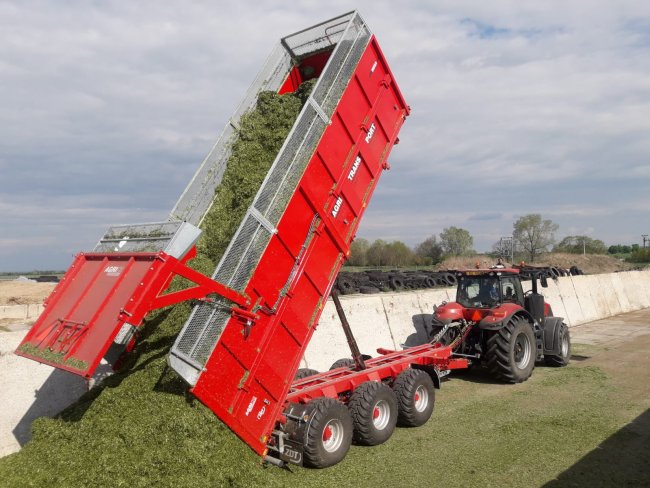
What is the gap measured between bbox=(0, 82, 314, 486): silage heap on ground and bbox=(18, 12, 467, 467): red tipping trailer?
0.29m

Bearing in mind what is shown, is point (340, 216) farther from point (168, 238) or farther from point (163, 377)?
point (163, 377)

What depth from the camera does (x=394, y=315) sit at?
11.6 m

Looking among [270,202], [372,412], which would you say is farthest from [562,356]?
[270,202]

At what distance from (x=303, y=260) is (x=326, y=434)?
2.17 meters

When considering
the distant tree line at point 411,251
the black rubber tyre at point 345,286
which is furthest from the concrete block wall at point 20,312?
the distant tree line at point 411,251

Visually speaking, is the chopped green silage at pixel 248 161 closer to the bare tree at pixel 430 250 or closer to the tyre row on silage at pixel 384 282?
the tyre row on silage at pixel 384 282

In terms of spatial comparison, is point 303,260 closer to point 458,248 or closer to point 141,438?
point 141,438

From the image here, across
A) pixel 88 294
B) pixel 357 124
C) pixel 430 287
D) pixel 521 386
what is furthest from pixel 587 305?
pixel 88 294

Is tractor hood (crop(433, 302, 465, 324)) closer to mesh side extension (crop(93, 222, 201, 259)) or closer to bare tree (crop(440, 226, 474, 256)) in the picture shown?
mesh side extension (crop(93, 222, 201, 259))

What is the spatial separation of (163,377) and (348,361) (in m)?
3.26

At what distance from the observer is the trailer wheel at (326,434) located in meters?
5.66

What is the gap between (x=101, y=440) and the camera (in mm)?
5047

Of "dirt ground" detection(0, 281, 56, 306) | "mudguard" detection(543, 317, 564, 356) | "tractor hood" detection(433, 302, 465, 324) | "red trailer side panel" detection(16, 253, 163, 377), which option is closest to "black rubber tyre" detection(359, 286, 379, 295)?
"tractor hood" detection(433, 302, 465, 324)

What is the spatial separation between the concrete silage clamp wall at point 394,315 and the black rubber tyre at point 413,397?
2.45 meters
